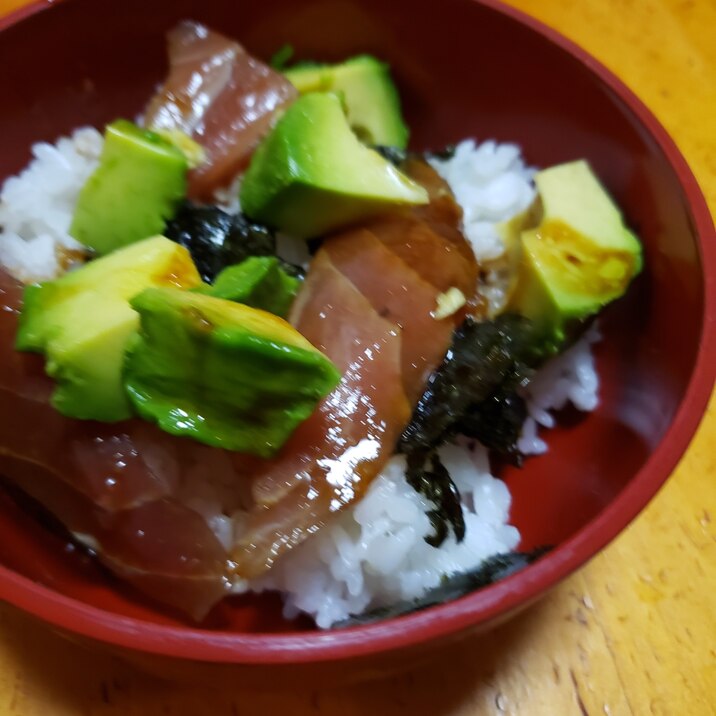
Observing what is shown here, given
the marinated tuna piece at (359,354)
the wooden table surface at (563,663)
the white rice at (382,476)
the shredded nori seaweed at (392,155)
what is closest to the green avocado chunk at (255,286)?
the marinated tuna piece at (359,354)

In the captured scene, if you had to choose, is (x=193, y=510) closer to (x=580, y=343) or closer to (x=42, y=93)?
(x=580, y=343)

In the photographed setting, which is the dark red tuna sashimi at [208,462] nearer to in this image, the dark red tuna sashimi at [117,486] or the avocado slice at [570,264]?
the dark red tuna sashimi at [117,486]

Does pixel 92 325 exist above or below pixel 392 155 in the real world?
below

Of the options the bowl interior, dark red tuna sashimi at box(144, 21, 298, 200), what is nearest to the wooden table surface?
the bowl interior

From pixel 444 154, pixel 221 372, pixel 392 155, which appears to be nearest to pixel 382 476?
pixel 221 372

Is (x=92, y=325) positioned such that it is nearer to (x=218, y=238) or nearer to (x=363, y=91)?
(x=218, y=238)

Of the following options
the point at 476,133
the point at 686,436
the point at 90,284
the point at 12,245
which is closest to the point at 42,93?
the point at 12,245

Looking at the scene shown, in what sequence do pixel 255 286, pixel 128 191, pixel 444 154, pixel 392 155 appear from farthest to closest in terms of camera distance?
pixel 444 154
pixel 392 155
pixel 128 191
pixel 255 286
